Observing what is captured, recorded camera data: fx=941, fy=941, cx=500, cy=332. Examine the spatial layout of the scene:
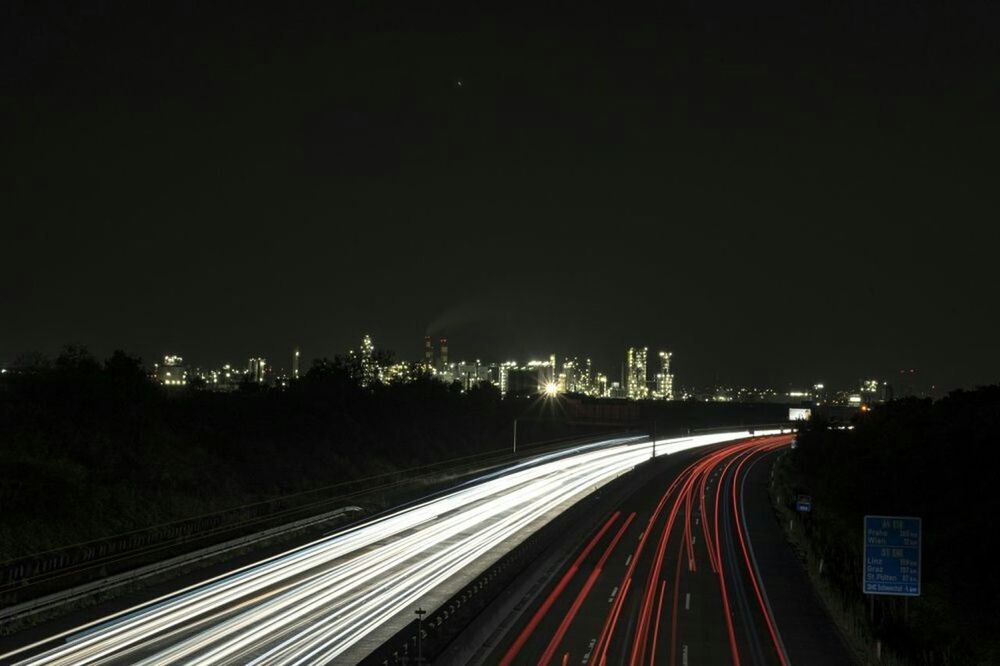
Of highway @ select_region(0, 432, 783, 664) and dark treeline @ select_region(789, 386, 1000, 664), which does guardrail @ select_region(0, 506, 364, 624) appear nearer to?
highway @ select_region(0, 432, 783, 664)

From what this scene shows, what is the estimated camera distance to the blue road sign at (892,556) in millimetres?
22734

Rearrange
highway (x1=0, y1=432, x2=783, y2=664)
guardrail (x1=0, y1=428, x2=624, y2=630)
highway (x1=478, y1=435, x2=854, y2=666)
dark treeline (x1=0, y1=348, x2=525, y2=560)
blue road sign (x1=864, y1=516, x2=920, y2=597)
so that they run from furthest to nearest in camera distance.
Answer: dark treeline (x1=0, y1=348, x2=525, y2=560) → guardrail (x1=0, y1=428, x2=624, y2=630) → blue road sign (x1=864, y1=516, x2=920, y2=597) → highway (x1=478, y1=435, x2=854, y2=666) → highway (x1=0, y1=432, x2=783, y2=664)

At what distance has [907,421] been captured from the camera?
61719mm

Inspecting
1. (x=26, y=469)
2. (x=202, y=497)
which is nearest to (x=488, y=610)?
(x=26, y=469)

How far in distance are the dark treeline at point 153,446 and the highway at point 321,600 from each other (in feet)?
30.4

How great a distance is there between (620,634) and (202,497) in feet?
94.7

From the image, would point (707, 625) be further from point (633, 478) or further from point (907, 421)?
point (907, 421)

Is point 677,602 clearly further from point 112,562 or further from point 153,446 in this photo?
point 153,446

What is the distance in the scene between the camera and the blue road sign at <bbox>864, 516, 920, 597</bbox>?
22.7m

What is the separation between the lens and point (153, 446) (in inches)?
1994

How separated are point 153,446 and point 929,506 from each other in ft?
130

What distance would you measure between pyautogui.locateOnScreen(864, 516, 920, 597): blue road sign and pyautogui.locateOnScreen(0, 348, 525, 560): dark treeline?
26.0 m

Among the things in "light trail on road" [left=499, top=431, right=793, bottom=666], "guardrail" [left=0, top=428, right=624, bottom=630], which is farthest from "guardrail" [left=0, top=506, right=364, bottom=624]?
"light trail on road" [left=499, top=431, right=793, bottom=666]

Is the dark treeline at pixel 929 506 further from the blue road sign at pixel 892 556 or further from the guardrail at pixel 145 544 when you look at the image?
the guardrail at pixel 145 544
